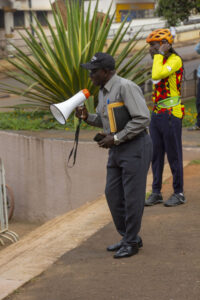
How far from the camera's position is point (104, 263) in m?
4.98

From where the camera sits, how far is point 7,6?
36.7 metres

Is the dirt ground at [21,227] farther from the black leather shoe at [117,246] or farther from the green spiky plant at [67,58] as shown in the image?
the black leather shoe at [117,246]

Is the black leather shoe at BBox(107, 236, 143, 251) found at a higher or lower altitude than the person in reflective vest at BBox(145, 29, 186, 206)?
lower

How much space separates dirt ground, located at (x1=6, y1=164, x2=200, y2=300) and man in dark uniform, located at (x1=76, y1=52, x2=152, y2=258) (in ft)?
0.74

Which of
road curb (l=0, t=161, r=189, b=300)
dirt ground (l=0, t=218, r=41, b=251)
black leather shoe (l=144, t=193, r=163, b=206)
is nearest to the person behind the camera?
road curb (l=0, t=161, r=189, b=300)

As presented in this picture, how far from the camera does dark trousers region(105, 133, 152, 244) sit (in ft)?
16.2

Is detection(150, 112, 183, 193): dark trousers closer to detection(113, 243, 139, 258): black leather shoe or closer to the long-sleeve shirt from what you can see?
the long-sleeve shirt

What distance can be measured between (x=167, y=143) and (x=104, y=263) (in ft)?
6.06

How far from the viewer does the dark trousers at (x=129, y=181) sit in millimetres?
4926

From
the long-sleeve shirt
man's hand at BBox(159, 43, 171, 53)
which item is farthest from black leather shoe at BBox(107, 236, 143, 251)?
man's hand at BBox(159, 43, 171, 53)

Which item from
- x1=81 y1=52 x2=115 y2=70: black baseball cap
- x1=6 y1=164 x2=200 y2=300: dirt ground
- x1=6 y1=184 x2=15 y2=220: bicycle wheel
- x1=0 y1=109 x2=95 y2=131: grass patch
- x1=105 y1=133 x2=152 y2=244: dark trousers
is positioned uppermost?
x1=81 y1=52 x2=115 y2=70: black baseball cap

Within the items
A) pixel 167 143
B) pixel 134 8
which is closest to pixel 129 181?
pixel 167 143

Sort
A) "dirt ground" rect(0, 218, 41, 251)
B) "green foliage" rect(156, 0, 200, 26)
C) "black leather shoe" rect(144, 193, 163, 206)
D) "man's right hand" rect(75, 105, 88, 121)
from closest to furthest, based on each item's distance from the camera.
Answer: "man's right hand" rect(75, 105, 88, 121) → "black leather shoe" rect(144, 193, 163, 206) → "dirt ground" rect(0, 218, 41, 251) → "green foliage" rect(156, 0, 200, 26)

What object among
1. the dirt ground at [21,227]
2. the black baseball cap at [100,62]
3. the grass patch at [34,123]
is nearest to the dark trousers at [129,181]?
the black baseball cap at [100,62]
